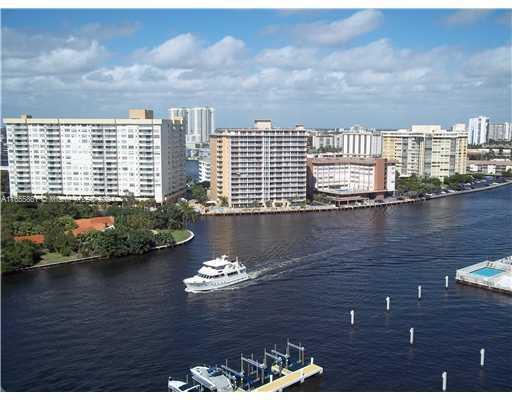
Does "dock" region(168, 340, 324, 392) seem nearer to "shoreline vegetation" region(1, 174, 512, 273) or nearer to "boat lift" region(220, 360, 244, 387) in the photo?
"boat lift" region(220, 360, 244, 387)

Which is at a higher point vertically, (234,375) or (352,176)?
(352,176)

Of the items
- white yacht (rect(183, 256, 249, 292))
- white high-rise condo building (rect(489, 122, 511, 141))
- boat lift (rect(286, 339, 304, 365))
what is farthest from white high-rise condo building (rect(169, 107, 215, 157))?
boat lift (rect(286, 339, 304, 365))

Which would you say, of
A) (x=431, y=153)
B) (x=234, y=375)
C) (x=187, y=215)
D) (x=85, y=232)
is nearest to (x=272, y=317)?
(x=234, y=375)

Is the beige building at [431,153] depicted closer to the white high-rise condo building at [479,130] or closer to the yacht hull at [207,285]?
the yacht hull at [207,285]

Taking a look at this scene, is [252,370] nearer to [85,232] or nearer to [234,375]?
[234,375]

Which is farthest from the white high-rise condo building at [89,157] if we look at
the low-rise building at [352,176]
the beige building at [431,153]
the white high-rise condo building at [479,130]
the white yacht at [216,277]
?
the white high-rise condo building at [479,130]
